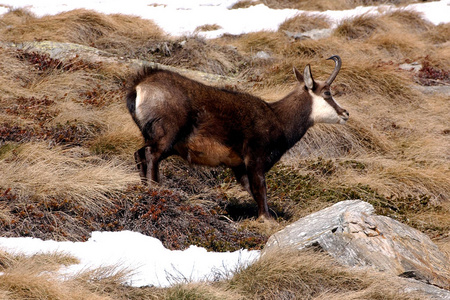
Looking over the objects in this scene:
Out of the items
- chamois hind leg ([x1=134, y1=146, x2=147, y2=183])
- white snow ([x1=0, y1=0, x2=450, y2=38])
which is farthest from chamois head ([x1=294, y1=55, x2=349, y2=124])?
white snow ([x1=0, y1=0, x2=450, y2=38])

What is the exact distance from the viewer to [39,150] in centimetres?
684

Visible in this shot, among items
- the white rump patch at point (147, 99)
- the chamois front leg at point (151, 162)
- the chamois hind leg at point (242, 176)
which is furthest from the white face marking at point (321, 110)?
the chamois front leg at point (151, 162)

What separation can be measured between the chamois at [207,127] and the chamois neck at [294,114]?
13 millimetres

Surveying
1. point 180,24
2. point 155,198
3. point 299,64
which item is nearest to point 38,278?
point 155,198

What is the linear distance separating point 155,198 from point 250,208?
58.1 inches

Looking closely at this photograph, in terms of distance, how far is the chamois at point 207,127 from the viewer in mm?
6414

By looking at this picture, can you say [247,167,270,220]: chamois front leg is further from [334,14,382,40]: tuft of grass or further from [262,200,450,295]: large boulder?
[334,14,382,40]: tuft of grass

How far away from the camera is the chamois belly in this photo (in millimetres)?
6668

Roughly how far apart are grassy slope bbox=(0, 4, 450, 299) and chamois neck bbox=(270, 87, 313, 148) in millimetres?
712

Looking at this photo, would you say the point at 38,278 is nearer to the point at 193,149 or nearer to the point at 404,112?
the point at 193,149

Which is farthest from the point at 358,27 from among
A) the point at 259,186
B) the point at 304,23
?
the point at 259,186

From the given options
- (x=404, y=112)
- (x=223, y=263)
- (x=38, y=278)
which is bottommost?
(x=404, y=112)

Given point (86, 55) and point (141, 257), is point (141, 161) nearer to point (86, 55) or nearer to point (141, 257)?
point (141, 257)

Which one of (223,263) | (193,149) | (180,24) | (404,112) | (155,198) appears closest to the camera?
(223,263)
